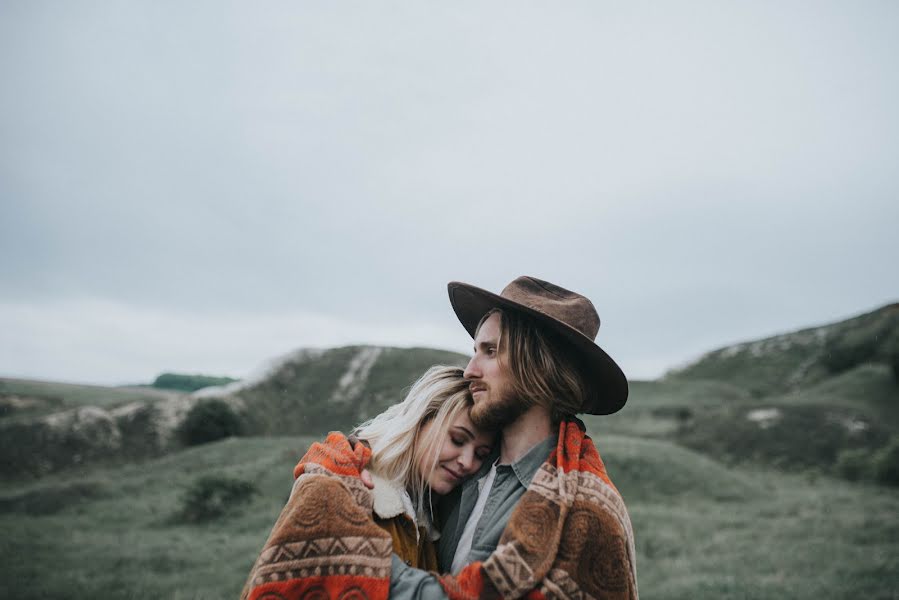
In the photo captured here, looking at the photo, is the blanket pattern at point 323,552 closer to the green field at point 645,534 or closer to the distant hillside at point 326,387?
the green field at point 645,534

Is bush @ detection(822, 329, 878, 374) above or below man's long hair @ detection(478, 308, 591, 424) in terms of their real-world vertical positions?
below

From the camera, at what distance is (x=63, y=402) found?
37.0 m

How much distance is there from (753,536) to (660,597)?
202 inches

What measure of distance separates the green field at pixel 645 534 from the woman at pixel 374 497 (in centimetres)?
789

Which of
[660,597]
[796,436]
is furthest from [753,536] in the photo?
[796,436]

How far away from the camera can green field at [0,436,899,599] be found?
9.66 meters

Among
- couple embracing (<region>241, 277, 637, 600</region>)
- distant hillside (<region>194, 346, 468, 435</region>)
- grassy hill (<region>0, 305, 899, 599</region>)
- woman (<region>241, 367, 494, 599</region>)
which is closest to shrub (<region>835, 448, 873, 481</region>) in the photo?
grassy hill (<region>0, 305, 899, 599</region>)

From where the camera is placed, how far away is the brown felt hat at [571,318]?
3045 millimetres

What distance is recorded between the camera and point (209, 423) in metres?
30.9

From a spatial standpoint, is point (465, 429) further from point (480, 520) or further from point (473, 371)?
point (480, 520)

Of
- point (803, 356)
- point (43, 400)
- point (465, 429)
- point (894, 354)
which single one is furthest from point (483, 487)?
point (803, 356)

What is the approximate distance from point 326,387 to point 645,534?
32.9 metres

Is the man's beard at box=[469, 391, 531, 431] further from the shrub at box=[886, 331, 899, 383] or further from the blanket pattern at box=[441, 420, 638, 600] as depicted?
the shrub at box=[886, 331, 899, 383]

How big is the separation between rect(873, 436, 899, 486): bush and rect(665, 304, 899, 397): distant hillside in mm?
20140
